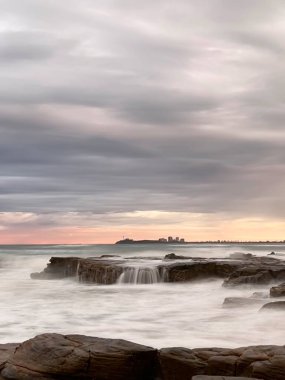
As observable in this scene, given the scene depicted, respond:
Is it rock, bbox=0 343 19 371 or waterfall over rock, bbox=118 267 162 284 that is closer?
rock, bbox=0 343 19 371

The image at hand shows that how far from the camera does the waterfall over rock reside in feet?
86.4

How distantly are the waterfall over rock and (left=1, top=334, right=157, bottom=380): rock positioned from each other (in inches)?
695

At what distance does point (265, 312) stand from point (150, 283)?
11.3 metres

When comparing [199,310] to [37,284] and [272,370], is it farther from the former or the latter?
[37,284]

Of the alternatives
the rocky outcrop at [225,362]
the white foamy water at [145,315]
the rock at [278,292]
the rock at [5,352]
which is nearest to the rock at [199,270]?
the white foamy water at [145,315]

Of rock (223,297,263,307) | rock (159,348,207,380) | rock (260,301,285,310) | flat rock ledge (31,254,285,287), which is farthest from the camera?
flat rock ledge (31,254,285,287)

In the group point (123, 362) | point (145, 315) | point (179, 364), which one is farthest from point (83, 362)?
point (145, 315)

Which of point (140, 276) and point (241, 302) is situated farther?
point (140, 276)

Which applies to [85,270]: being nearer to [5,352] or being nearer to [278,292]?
[278,292]

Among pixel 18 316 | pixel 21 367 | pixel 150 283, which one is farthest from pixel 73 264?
pixel 21 367

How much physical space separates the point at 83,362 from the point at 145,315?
28.5 feet

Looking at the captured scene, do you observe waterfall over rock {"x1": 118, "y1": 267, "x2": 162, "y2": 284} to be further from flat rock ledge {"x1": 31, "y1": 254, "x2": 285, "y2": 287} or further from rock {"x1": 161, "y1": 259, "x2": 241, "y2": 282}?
rock {"x1": 161, "y1": 259, "x2": 241, "y2": 282}

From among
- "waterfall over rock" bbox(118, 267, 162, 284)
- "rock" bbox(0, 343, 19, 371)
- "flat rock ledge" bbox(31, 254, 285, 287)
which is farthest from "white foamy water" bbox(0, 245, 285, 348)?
"rock" bbox(0, 343, 19, 371)

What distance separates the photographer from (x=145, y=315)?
55.3 ft
